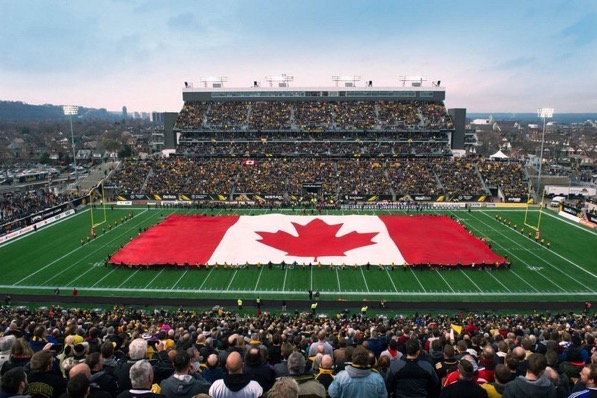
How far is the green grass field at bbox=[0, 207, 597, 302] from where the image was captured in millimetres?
25109

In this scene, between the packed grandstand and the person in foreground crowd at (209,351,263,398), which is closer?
the person in foreground crowd at (209,351,263,398)

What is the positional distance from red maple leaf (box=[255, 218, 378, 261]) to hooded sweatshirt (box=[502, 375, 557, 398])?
2555cm

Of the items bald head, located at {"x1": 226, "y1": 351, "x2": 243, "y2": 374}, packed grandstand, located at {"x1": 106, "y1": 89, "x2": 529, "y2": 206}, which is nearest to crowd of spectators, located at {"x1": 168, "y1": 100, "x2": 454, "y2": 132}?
packed grandstand, located at {"x1": 106, "y1": 89, "x2": 529, "y2": 206}

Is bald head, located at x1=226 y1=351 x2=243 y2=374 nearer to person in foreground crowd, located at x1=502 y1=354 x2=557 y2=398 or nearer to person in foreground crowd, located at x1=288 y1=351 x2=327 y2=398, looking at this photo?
person in foreground crowd, located at x1=288 y1=351 x2=327 y2=398

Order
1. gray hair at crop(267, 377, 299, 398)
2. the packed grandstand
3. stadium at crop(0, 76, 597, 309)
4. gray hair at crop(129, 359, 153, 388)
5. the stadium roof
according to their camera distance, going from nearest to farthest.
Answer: gray hair at crop(267, 377, 299, 398), gray hair at crop(129, 359, 153, 388), stadium at crop(0, 76, 597, 309), the packed grandstand, the stadium roof

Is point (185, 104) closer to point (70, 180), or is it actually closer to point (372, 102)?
point (70, 180)

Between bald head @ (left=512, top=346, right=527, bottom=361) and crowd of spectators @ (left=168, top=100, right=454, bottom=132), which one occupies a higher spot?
crowd of spectators @ (left=168, top=100, right=454, bottom=132)

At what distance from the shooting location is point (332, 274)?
28484 millimetres

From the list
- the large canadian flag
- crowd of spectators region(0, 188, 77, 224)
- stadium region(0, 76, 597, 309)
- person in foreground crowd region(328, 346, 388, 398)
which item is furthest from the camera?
crowd of spectators region(0, 188, 77, 224)

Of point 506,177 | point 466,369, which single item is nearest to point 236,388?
point 466,369

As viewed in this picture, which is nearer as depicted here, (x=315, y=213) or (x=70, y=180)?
(x=315, y=213)

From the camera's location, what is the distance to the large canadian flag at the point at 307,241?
30.7 metres

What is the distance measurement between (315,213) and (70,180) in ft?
165

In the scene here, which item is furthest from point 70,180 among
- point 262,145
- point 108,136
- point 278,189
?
point 108,136
